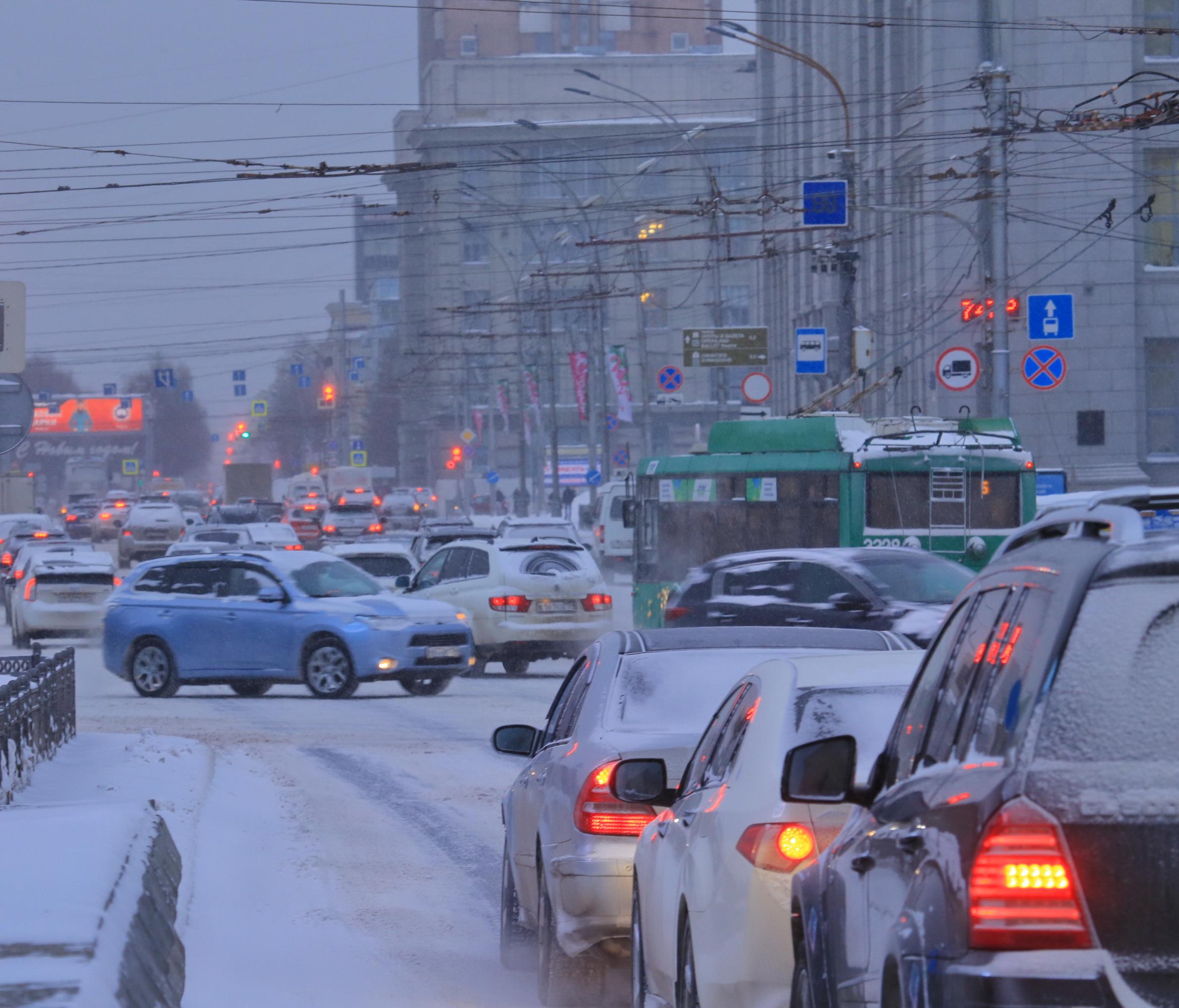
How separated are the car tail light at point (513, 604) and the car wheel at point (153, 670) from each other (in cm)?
414

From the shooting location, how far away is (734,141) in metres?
121

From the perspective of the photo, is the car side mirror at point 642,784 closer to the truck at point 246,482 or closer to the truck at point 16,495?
the truck at point 16,495

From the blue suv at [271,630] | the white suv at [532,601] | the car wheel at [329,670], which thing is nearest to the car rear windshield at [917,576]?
the blue suv at [271,630]

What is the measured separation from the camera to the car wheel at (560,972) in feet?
24.2

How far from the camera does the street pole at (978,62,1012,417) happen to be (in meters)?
27.7

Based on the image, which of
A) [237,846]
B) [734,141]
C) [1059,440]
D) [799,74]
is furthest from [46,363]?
[237,846]

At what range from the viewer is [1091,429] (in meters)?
36.6

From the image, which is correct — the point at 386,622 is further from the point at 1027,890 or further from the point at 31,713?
the point at 1027,890

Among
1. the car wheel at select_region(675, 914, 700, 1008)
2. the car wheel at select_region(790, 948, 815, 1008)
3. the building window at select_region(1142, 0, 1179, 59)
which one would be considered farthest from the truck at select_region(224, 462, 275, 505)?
the car wheel at select_region(790, 948, 815, 1008)

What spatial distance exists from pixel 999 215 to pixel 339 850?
62.9ft

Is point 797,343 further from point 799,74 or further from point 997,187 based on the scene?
point 799,74

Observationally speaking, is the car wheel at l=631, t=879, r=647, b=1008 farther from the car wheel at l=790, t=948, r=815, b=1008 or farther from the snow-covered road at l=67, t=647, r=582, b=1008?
the car wheel at l=790, t=948, r=815, b=1008

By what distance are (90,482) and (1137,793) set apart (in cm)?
12183

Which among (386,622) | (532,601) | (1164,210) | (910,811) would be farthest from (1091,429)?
(910,811)
